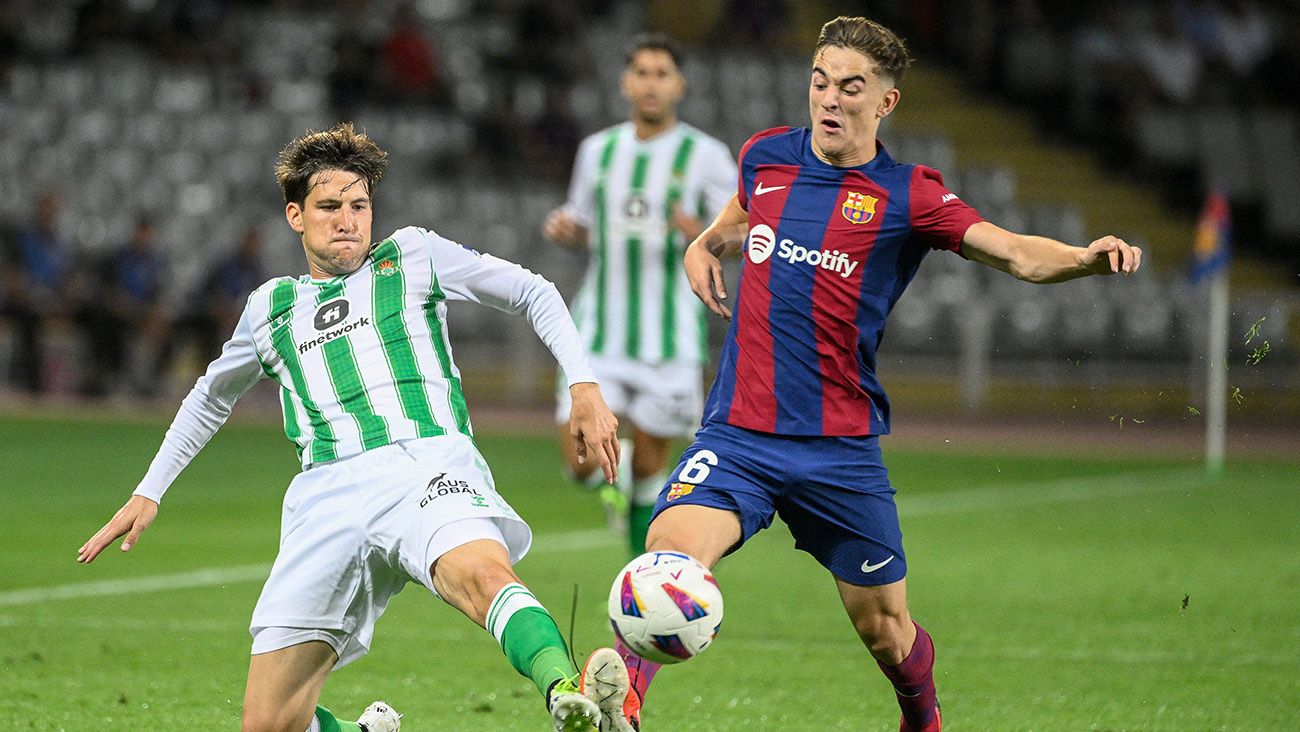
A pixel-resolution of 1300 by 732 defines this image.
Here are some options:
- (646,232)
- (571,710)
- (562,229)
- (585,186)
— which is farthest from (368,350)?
(585,186)

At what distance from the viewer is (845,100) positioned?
516 centimetres

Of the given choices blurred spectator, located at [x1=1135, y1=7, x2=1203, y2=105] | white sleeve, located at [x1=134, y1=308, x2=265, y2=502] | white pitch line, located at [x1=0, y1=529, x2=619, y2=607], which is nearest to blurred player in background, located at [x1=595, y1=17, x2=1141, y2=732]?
white sleeve, located at [x1=134, y1=308, x2=265, y2=502]

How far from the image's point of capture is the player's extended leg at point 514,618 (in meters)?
4.01

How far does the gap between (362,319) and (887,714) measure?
7.73ft

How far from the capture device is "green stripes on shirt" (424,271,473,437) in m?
4.96

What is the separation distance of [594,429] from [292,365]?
0.91 meters

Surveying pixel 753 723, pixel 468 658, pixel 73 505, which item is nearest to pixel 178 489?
pixel 73 505

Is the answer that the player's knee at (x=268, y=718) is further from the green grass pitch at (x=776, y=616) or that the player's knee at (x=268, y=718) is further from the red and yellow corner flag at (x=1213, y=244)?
the red and yellow corner flag at (x=1213, y=244)

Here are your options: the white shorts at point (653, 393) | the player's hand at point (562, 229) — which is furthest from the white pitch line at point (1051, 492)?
the player's hand at point (562, 229)

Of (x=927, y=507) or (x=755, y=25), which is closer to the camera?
(x=927, y=507)

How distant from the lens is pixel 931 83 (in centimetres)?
2508

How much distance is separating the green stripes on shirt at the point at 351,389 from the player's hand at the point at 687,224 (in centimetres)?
350

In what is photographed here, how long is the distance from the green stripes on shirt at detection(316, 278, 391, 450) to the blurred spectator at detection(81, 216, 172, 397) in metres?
14.5

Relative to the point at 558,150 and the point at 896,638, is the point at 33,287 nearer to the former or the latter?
the point at 558,150
